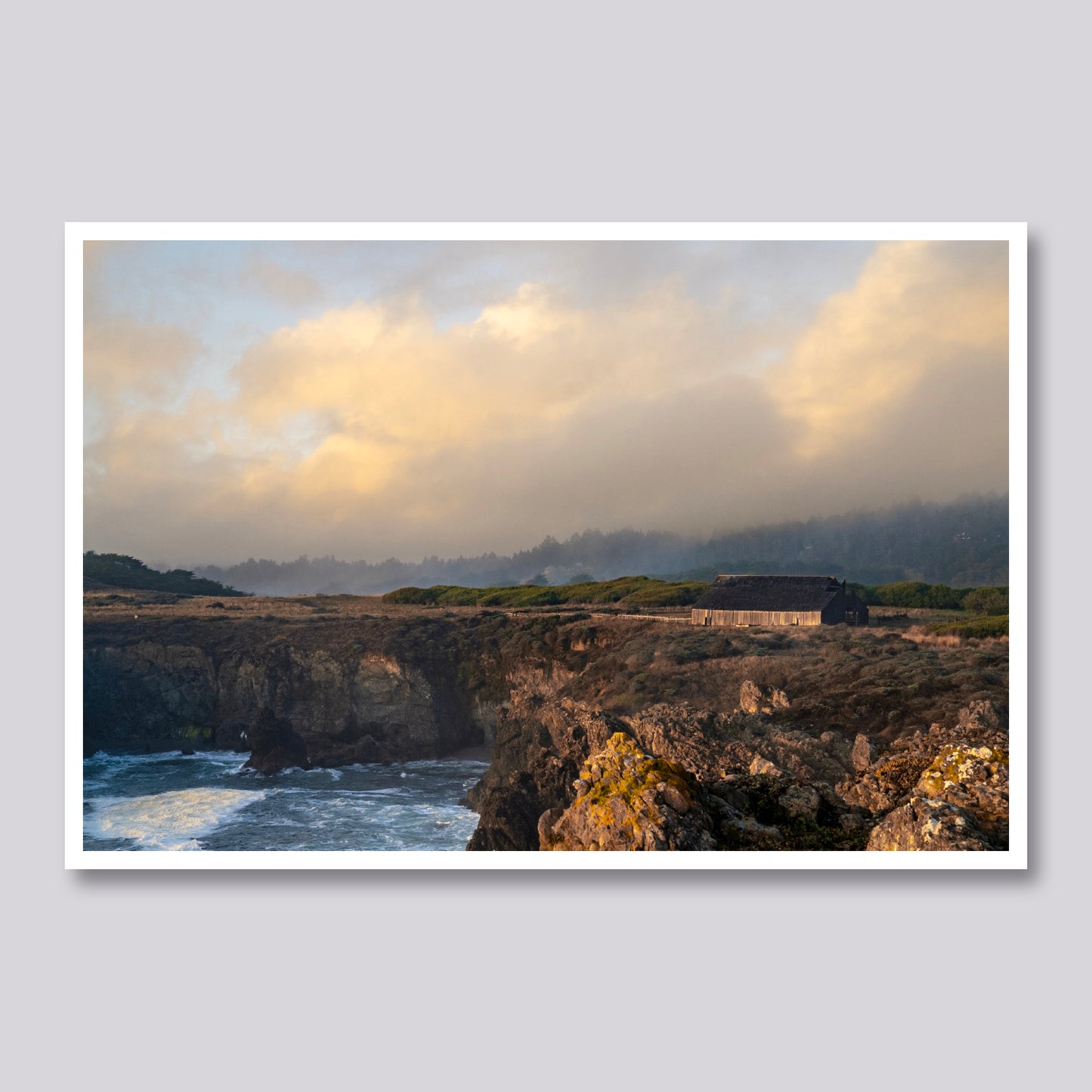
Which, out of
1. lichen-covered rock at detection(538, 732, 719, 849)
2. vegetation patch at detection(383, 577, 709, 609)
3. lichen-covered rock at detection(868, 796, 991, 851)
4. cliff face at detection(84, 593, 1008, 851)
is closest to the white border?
cliff face at detection(84, 593, 1008, 851)

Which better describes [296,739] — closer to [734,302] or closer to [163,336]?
[163,336]

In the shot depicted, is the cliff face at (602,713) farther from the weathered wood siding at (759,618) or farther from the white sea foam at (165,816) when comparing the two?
the white sea foam at (165,816)

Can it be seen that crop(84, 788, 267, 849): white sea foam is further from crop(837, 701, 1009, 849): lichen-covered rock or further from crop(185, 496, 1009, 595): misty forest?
crop(837, 701, 1009, 849): lichen-covered rock

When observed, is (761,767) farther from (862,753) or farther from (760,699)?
(862,753)
